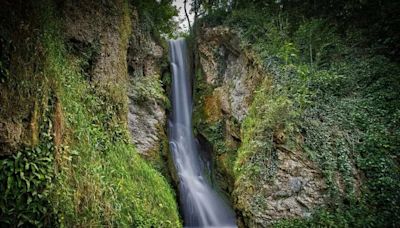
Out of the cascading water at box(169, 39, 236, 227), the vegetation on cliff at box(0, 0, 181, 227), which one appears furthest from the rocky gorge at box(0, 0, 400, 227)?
the cascading water at box(169, 39, 236, 227)

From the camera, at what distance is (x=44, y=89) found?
3367 mm

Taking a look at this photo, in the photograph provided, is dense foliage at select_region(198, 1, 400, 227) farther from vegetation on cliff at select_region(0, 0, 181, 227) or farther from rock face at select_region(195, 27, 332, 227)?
vegetation on cliff at select_region(0, 0, 181, 227)

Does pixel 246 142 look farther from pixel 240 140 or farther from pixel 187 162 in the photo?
pixel 187 162

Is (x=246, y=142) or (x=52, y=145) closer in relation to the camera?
(x=52, y=145)

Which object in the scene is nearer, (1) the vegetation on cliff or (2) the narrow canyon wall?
(1) the vegetation on cliff

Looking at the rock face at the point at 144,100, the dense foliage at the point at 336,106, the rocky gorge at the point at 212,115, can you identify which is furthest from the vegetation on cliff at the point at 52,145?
the rock face at the point at 144,100

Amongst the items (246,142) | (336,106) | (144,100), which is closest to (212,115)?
(144,100)

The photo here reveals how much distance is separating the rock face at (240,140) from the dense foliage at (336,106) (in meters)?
0.13

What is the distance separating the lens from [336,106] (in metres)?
6.64

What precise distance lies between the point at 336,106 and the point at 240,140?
2.80 meters

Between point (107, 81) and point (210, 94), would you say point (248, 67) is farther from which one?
point (107, 81)

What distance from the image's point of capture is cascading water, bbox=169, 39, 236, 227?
7.88 m

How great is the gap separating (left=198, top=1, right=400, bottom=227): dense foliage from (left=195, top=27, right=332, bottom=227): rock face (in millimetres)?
127

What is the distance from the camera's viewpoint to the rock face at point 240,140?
561 centimetres
